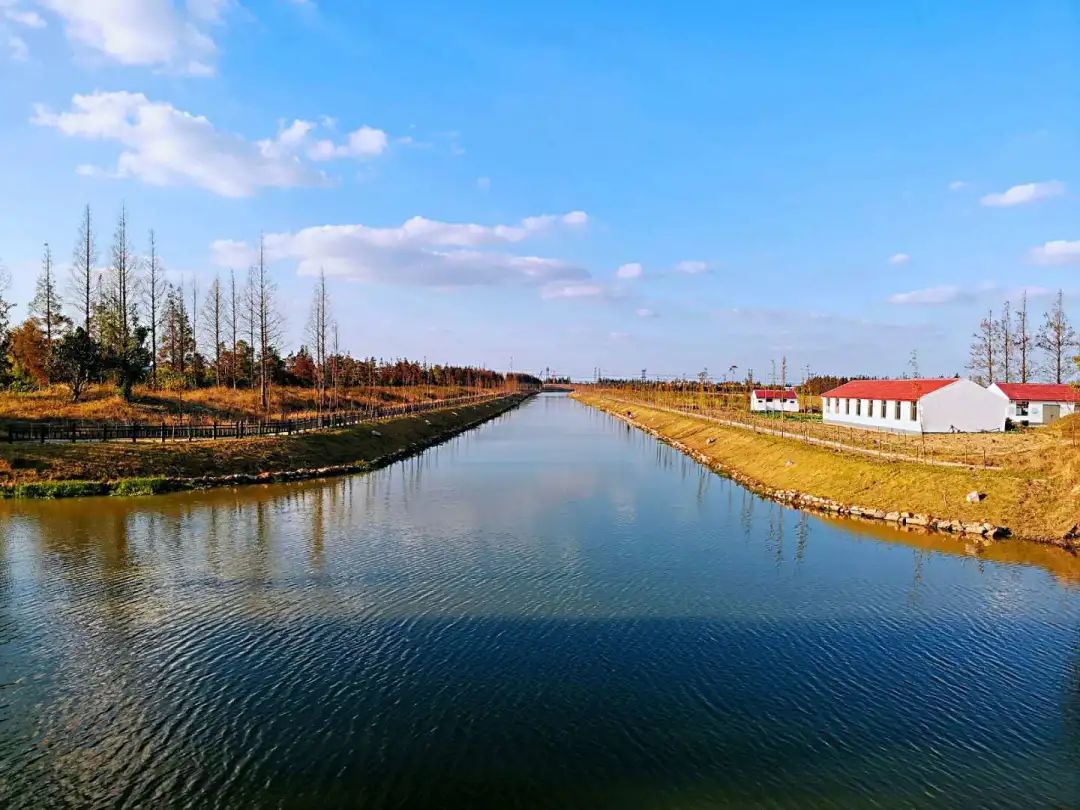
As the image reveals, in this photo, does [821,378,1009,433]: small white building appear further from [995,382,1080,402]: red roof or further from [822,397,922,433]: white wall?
[995,382,1080,402]: red roof

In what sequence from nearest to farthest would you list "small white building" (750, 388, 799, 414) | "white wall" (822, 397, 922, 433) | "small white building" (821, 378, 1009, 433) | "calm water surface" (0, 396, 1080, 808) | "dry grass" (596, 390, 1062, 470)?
"calm water surface" (0, 396, 1080, 808) < "dry grass" (596, 390, 1062, 470) < "small white building" (821, 378, 1009, 433) < "white wall" (822, 397, 922, 433) < "small white building" (750, 388, 799, 414)

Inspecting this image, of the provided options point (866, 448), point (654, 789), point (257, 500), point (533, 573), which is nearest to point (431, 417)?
point (257, 500)

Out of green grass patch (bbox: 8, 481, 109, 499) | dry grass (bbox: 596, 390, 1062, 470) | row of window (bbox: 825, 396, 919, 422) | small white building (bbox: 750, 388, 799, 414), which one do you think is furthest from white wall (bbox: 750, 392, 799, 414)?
green grass patch (bbox: 8, 481, 109, 499)

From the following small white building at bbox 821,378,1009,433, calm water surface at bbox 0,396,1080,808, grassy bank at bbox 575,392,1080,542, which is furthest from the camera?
small white building at bbox 821,378,1009,433

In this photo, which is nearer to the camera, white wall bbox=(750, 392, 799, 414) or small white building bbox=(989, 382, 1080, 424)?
small white building bbox=(989, 382, 1080, 424)

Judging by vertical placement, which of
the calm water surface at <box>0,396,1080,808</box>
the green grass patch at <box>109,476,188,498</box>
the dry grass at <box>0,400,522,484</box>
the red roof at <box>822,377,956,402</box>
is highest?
the red roof at <box>822,377,956,402</box>

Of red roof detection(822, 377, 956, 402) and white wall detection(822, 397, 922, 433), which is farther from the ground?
red roof detection(822, 377, 956, 402)


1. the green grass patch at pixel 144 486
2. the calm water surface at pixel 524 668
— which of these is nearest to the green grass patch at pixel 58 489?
the green grass patch at pixel 144 486

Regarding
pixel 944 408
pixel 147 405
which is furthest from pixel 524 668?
pixel 147 405
